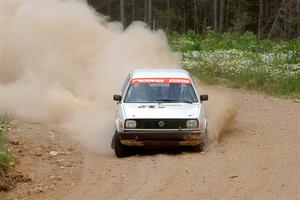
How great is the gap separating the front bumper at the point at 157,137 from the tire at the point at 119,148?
13 centimetres

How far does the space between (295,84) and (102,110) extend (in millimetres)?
8320

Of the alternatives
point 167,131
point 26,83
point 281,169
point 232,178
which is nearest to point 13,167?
point 167,131

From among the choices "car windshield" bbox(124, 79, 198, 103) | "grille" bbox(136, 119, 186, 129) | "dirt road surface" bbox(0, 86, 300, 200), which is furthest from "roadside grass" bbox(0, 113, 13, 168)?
"car windshield" bbox(124, 79, 198, 103)

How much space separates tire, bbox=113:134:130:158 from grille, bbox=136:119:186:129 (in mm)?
534

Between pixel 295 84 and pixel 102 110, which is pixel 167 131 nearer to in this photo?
pixel 102 110

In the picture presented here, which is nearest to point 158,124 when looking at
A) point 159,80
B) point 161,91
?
point 161,91

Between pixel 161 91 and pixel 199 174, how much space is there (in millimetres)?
3401

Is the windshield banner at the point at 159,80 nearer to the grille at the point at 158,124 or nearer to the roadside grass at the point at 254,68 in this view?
the grille at the point at 158,124

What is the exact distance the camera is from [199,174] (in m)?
10.4

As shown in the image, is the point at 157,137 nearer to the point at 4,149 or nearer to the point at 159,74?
the point at 159,74

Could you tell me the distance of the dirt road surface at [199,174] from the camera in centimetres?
934

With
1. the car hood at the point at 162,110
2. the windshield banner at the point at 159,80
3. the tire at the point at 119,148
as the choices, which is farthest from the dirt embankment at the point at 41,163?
the windshield banner at the point at 159,80

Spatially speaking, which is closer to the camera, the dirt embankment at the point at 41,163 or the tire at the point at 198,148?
the dirt embankment at the point at 41,163

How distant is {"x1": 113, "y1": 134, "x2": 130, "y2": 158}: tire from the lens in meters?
12.4
